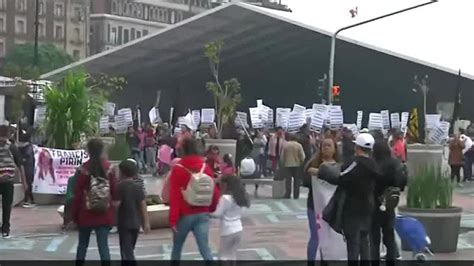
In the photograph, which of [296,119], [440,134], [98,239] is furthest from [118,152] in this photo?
[440,134]

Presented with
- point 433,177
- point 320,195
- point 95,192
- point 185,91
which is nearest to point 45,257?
point 95,192

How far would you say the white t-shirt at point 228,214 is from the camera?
963 cm

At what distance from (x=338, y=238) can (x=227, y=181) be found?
1.35m

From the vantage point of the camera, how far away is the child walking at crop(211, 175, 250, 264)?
964 centimetres

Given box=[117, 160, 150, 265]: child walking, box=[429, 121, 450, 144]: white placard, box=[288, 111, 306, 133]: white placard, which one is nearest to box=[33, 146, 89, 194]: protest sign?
box=[117, 160, 150, 265]: child walking

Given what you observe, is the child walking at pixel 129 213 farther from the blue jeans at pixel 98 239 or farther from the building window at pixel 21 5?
the building window at pixel 21 5

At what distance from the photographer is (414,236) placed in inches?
432

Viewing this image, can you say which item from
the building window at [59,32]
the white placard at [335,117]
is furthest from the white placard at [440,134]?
the building window at [59,32]

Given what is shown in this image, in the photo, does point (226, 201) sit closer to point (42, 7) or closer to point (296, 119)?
point (296, 119)

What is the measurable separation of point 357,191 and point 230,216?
135 cm

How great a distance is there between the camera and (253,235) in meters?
14.8

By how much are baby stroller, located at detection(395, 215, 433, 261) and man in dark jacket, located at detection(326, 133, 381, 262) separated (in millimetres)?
1854

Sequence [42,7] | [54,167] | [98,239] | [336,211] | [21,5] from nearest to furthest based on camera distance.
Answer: [336,211]
[98,239]
[54,167]
[21,5]
[42,7]

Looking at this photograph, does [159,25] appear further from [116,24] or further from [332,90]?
[332,90]
